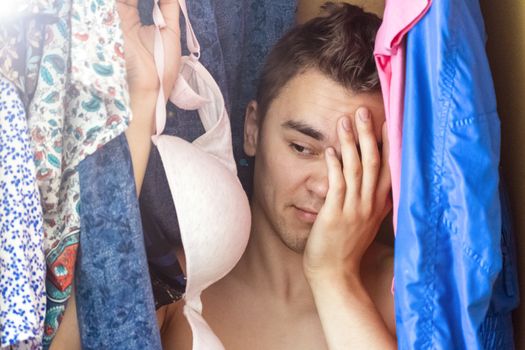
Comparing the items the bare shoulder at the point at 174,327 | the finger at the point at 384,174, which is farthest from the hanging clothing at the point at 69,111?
the finger at the point at 384,174

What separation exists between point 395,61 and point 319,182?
303 millimetres

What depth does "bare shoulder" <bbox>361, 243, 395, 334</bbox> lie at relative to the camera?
5.07 ft

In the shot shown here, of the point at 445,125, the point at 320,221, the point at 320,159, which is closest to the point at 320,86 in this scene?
the point at 320,159

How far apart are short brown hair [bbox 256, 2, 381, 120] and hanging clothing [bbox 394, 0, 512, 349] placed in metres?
0.26

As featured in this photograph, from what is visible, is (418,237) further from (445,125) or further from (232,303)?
(232,303)

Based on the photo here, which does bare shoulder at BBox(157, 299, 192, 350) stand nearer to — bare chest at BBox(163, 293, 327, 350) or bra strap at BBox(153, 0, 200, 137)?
bare chest at BBox(163, 293, 327, 350)

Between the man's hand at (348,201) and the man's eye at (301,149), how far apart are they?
0.17 feet

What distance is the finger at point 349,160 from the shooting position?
4.53ft

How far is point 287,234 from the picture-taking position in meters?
1.49

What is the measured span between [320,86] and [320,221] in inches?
9.8

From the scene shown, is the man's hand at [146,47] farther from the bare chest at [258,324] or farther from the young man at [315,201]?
the bare chest at [258,324]

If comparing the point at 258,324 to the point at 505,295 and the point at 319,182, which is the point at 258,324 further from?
the point at 505,295

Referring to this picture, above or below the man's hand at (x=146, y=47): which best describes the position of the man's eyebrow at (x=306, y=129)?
below

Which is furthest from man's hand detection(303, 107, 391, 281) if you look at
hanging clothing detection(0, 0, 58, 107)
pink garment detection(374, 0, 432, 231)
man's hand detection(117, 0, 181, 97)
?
hanging clothing detection(0, 0, 58, 107)
